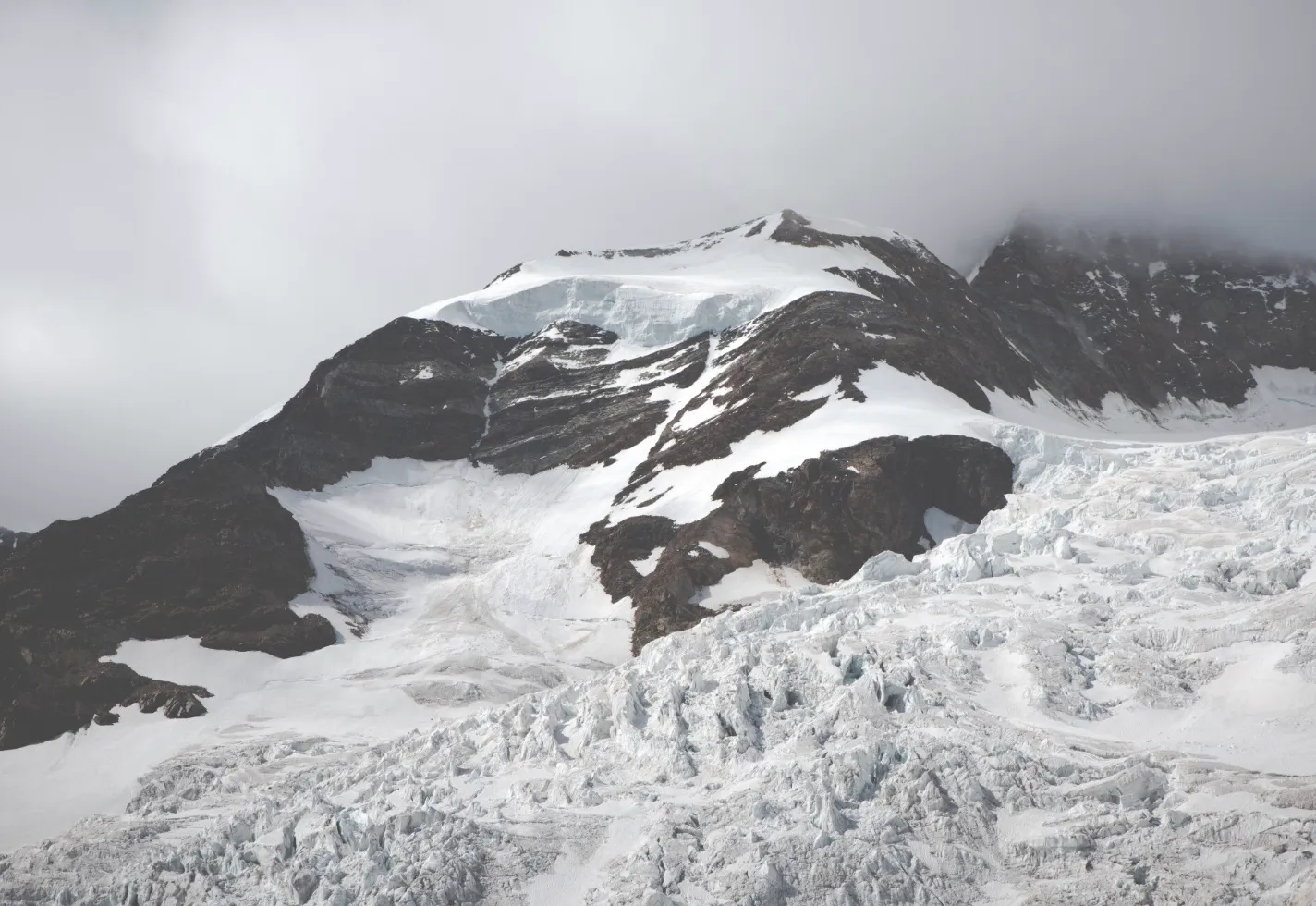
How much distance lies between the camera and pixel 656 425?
270 feet

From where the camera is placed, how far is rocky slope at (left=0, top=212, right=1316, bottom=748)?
57625 millimetres

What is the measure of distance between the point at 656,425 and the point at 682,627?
3136 centimetres

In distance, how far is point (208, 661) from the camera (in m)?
55.1

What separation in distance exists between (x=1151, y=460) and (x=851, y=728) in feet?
97.6

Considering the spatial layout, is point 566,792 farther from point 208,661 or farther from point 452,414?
point 452,414

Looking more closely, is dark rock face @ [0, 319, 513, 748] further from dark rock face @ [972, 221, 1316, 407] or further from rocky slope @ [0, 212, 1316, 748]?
dark rock face @ [972, 221, 1316, 407]

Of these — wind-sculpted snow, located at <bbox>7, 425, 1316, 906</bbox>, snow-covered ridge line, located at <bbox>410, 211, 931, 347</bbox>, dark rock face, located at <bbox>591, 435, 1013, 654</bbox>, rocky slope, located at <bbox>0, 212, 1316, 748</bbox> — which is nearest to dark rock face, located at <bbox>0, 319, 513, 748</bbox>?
rocky slope, located at <bbox>0, 212, 1316, 748</bbox>

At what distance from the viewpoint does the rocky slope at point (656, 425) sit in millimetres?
57625

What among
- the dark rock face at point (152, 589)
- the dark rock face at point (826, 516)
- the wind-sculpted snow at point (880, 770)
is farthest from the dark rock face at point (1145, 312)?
the dark rock face at point (152, 589)

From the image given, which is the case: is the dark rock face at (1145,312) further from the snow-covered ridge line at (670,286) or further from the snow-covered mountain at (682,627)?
the snow-covered ridge line at (670,286)

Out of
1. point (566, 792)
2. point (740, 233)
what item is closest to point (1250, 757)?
point (566, 792)

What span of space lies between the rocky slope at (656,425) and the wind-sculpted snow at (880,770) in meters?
16.0

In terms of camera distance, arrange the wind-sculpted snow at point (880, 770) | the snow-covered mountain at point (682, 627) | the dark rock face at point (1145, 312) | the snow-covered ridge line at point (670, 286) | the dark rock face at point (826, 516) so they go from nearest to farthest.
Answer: the wind-sculpted snow at point (880, 770) < the snow-covered mountain at point (682, 627) < the dark rock face at point (826, 516) < the snow-covered ridge line at point (670, 286) < the dark rock face at point (1145, 312)

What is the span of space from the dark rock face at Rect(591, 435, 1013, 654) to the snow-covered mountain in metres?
0.21
